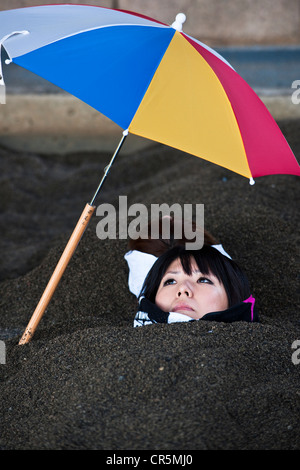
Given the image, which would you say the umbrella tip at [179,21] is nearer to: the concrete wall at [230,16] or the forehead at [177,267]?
the forehead at [177,267]

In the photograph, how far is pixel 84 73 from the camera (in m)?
1.77

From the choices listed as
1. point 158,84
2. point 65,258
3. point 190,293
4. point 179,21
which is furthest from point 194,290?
point 179,21

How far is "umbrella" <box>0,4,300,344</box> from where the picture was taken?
66.6 inches

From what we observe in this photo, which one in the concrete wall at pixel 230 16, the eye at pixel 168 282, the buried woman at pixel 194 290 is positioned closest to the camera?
the buried woman at pixel 194 290

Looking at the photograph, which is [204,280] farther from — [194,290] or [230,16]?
[230,16]

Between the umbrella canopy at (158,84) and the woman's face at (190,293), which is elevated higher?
the umbrella canopy at (158,84)

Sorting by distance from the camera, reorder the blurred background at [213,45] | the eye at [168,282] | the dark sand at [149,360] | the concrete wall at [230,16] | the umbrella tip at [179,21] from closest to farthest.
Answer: the dark sand at [149,360] → the umbrella tip at [179,21] → the eye at [168,282] → the blurred background at [213,45] → the concrete wall at [230,16]

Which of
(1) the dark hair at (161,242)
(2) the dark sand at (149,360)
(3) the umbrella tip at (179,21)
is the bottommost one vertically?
(2) the dark sand at (149,360)

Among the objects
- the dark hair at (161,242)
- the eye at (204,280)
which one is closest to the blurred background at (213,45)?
the dark hair at (161,242)

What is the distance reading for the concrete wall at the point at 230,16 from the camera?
530 cm

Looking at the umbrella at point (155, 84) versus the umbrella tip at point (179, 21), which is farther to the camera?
the umbrella tip at point (179, 21)

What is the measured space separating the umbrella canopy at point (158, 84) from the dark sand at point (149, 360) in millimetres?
506

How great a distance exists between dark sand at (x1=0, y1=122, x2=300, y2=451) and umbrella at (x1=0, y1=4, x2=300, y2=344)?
0.95ft
